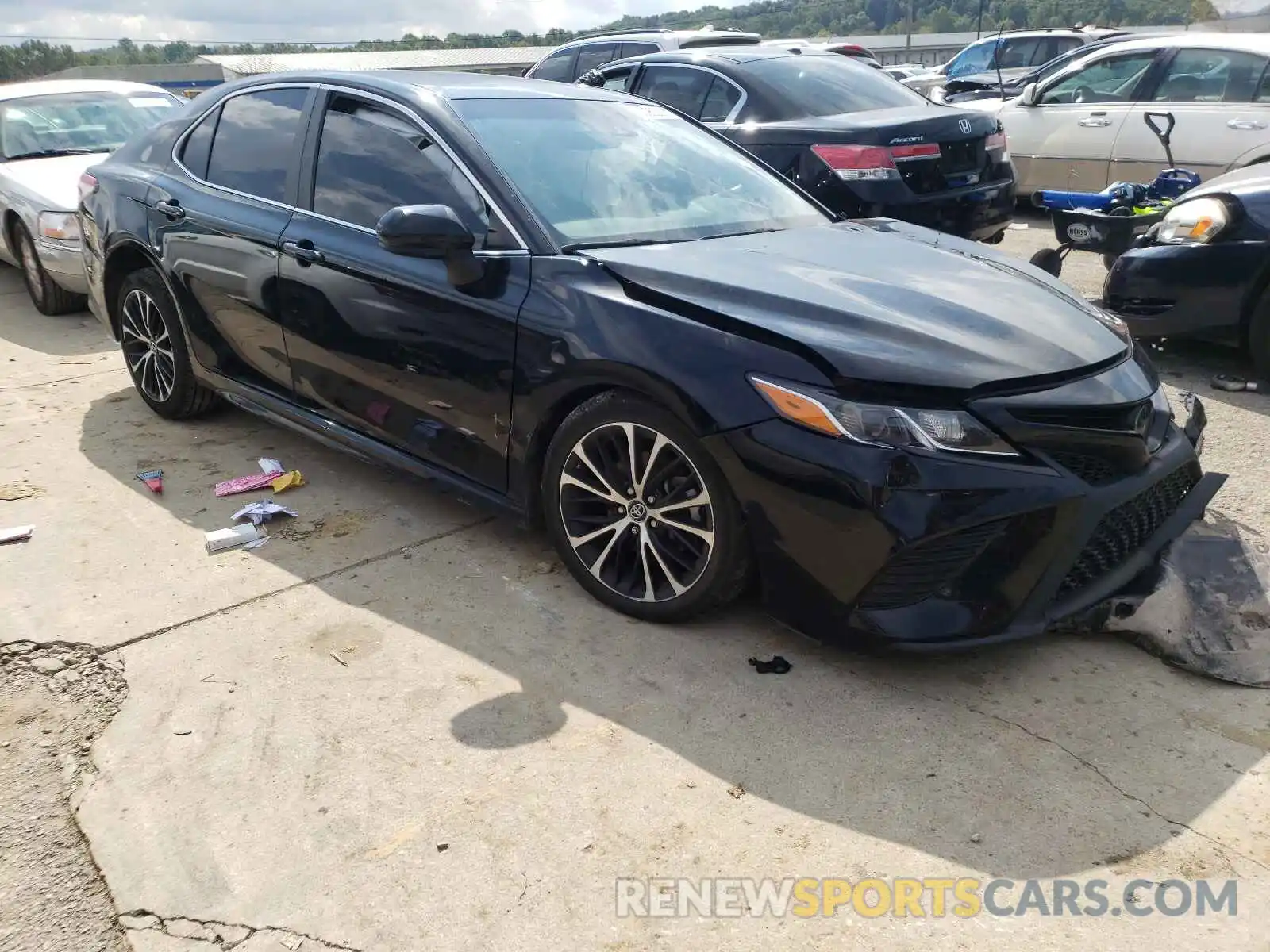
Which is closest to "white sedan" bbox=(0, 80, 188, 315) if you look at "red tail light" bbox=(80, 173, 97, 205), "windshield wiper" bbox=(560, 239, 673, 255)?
"red tail light" bbox=(80, 173, 97, 205)

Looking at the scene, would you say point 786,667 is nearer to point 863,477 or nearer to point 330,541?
point 863,477

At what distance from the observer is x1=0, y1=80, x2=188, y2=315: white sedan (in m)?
7.24

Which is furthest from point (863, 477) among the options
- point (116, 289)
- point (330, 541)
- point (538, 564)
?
point (116, 289)

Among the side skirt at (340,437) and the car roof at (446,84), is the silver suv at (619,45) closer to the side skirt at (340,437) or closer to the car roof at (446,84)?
the car roof at (446,84)

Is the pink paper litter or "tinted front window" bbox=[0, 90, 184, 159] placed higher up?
"tinted front window" bbox=[0, 90, 184, 159]

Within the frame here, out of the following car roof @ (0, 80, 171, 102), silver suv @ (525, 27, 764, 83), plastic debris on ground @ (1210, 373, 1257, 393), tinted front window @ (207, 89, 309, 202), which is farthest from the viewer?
silver suv @ (525, 27, 764, 83)

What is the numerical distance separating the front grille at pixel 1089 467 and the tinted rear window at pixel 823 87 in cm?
457

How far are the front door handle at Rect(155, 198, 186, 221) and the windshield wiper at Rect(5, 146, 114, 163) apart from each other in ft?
13.7

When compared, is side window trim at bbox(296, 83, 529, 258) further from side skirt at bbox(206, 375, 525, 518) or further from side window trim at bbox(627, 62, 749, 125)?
side window trim at bbox(627, 62, 749, 125)

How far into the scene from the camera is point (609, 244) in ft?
11.2

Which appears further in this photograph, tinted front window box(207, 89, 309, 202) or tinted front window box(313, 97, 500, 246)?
tinted front window box(207, 89, 309, 202)

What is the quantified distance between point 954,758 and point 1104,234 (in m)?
4.46

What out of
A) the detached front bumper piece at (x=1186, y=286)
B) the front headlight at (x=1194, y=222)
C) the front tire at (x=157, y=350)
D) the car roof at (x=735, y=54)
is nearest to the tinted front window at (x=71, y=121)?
the front tire at (x=157, y=350)

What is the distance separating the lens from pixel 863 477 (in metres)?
2.65
